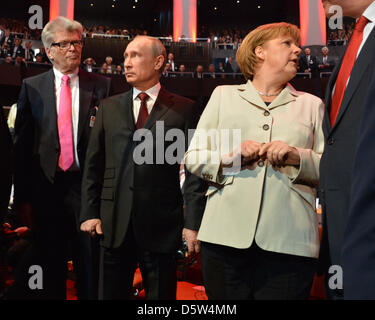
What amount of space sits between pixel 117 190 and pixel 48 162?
0.45 m

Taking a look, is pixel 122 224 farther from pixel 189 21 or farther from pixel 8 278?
pixel 189 21

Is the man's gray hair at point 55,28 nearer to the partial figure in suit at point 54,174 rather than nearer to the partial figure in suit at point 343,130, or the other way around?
the partial figure in suit at point 54,174

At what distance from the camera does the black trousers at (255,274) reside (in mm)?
1393

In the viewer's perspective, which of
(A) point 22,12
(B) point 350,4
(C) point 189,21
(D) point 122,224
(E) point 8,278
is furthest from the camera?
(A) point 22,12

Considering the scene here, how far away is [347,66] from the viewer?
1186mm

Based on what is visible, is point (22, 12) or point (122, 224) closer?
point (122, 224)

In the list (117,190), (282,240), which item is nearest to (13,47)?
(117,190)

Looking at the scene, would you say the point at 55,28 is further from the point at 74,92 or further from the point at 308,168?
the point at 308,168

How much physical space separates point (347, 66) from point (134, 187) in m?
1.08

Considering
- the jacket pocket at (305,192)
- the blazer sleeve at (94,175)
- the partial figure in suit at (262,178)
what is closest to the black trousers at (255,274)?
the partial figure in suit at (262,178)

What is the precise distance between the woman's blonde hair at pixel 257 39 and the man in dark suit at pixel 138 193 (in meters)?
0.47

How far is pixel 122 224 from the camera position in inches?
74.1

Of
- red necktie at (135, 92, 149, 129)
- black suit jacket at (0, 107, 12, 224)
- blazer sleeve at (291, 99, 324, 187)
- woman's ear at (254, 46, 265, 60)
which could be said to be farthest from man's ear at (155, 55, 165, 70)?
blazer sleeve at (291, 99, 324, 187)

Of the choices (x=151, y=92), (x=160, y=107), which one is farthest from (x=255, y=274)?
(x=151, y=92)
